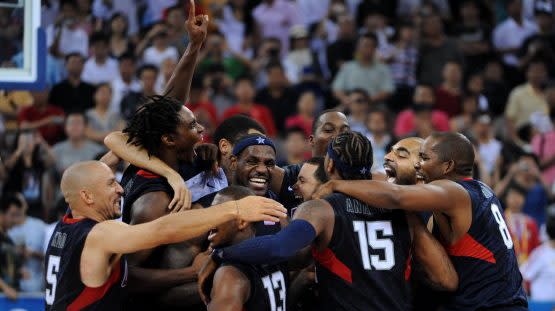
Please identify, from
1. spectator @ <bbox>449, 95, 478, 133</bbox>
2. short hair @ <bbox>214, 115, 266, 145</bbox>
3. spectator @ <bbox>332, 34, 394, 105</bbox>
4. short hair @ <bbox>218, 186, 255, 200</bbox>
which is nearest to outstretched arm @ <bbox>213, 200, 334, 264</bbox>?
short hair @ <bbox>218, 186, 255, 200</bbox>

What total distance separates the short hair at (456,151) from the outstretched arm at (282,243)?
1.28m

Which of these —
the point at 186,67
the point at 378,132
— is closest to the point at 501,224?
the point at 186,67

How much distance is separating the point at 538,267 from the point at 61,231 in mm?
7070

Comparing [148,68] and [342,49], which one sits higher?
[342,49]

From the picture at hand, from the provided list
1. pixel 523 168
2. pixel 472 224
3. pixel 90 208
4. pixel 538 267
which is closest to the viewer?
pixel 90 208

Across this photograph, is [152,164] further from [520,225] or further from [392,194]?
[520,225]

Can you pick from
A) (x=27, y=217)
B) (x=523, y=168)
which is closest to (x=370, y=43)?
(x=523, y=168)

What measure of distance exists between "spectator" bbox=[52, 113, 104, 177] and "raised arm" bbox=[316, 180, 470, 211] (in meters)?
6.92

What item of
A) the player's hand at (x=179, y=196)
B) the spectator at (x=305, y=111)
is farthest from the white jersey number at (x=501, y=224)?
the spectator at (x=305, y=111)

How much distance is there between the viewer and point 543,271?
11.7m

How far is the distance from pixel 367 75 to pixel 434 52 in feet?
4.80

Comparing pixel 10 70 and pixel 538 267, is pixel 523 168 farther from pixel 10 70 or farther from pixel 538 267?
pixel 10 70

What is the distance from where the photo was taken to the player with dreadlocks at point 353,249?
20.1 ft

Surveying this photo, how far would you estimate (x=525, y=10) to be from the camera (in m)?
17.7
